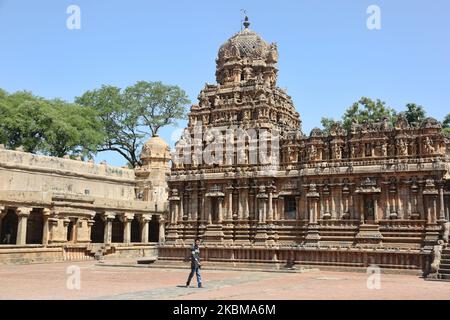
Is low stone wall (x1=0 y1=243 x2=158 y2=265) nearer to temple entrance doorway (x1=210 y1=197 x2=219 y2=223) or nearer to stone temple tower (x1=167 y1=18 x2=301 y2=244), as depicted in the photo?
stone temple tower (x1=167 y1=18 x2=301 y2=244)

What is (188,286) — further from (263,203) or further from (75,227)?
(75,227)

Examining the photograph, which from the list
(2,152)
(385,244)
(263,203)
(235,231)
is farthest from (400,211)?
(2,152)

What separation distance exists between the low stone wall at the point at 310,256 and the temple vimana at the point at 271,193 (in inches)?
2.4

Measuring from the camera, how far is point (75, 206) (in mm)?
39125

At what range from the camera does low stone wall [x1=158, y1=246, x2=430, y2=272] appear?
1014 inches

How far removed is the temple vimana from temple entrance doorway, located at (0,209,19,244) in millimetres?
103

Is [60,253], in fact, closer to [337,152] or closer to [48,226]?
[48,226]

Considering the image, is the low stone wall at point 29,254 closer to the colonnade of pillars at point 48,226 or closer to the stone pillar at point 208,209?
the colonnade of pillars at point 48,226

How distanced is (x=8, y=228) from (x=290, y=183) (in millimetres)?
24319

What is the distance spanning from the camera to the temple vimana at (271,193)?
26969 mm

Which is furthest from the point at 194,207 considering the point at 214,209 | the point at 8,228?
the point at 8,228

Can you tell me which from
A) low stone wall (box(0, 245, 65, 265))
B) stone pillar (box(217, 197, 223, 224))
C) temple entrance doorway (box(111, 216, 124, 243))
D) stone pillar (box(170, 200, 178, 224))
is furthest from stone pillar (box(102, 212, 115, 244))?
stone pillar (box(217, 197, 223, 224))

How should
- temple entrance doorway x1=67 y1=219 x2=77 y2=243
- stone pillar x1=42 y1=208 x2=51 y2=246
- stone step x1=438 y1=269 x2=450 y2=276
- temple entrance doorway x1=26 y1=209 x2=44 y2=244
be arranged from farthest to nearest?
temple entrance doorway x1=26 y1=209 x2=44 y2=244 → temple entrance doorway x1=67 y1=219 x2=77 y2=243 → stone pillar x1=42 y1=208 x2=51 y2=246 → stone step x1=438 y1=269 x2=450 y2=276
